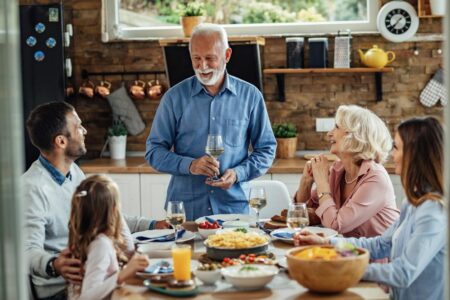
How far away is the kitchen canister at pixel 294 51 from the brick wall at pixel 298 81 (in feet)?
0.45

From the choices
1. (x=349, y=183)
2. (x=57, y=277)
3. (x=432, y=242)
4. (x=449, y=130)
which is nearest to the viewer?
(x=449, y=130)

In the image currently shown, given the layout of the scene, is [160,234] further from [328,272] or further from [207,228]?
[328,272]

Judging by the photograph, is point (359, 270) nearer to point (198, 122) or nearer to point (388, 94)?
point (198, 122)

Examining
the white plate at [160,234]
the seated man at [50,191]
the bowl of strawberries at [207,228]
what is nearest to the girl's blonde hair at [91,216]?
the seated man at [50,191]

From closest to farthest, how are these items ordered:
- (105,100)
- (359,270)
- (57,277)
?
(359,270) < (57,277) < (105,100)

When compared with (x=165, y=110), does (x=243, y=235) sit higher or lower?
lower

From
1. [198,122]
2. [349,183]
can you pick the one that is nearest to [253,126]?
[198,122]

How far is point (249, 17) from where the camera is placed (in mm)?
5859

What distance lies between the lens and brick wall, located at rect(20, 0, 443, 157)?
563 centimetres

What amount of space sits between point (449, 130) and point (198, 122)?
2496 mm

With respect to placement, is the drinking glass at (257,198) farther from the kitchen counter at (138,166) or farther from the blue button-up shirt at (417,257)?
the kitchen counter at (138,166)

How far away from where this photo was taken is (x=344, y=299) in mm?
2352

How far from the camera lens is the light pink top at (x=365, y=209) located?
3.25 metres

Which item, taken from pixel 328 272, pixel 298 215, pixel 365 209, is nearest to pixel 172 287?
pixel 328 272
